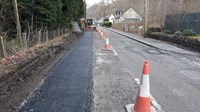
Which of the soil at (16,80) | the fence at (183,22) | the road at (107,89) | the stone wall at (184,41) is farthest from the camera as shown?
the fence at (183,22)

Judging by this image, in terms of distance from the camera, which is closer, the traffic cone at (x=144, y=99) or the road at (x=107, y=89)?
the traffic cone at (x=144, y=99)

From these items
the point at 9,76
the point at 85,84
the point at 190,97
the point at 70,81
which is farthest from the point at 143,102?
the point at 9,76


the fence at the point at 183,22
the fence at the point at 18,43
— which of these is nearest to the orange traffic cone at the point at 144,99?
the fence at the point at 18,43

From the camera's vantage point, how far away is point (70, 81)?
20.5ft

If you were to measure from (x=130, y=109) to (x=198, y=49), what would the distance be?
11949mm

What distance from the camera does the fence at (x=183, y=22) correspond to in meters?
19.9

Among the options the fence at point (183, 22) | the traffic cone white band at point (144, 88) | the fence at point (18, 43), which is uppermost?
the fence at point (183, 22)

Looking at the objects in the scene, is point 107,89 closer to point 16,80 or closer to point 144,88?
point 144,88

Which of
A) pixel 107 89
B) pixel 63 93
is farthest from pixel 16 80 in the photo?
pixel 107 89

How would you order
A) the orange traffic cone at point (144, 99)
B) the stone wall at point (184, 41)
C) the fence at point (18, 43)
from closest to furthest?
the orange traffic cone at point (144, 99) < the fence at point (18, 43) < the stone wall at point (184, 41)

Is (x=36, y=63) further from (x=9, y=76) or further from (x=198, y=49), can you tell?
(x=198, y=49)

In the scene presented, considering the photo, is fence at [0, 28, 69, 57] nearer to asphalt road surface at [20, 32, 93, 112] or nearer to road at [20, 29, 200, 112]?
road at [20, 29, 200, 112]

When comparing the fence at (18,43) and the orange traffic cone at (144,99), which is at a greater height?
the fence at (18,43)

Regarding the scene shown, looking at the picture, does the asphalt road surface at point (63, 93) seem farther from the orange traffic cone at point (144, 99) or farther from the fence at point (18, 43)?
the fence at point (18, 43)
